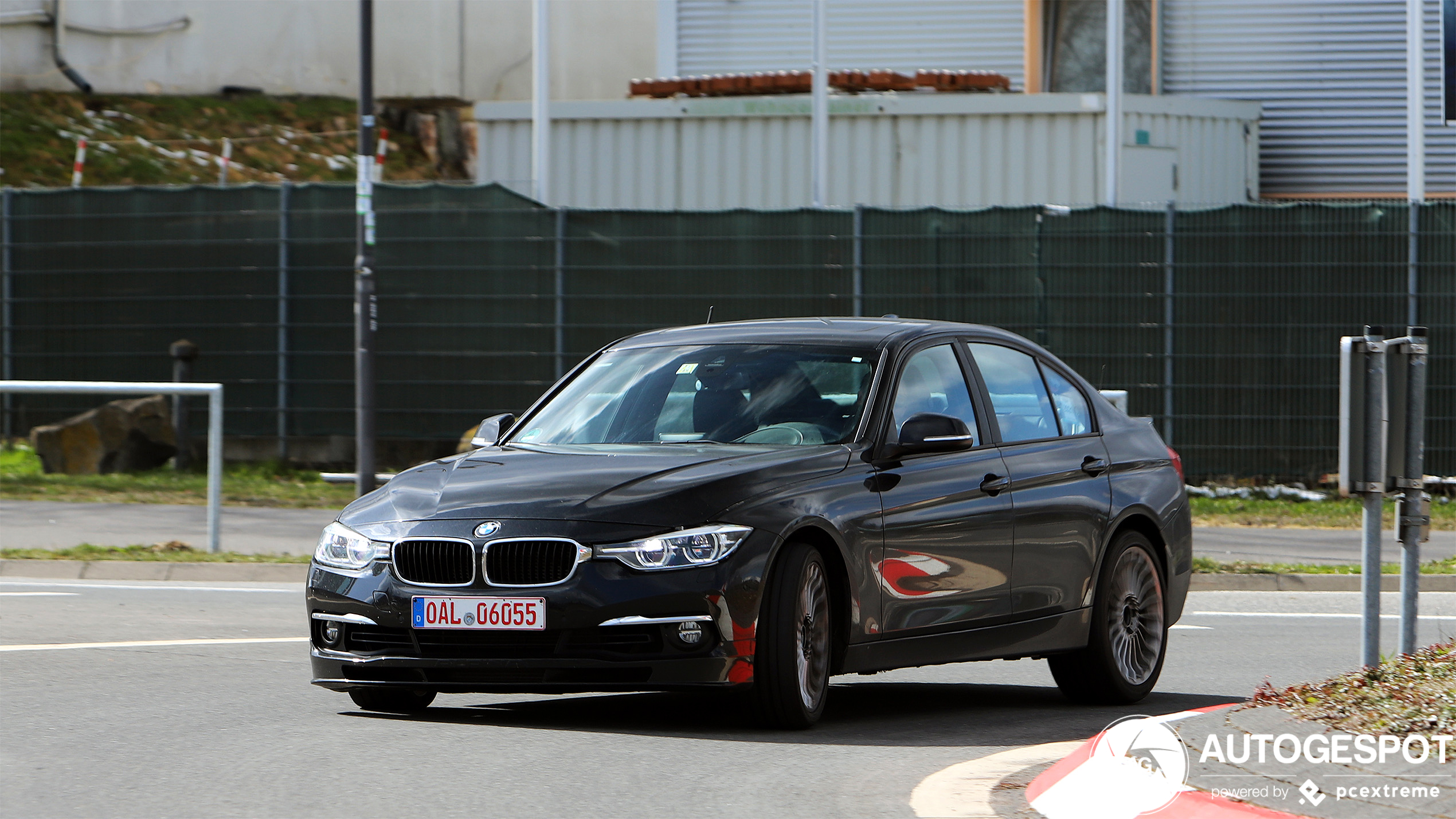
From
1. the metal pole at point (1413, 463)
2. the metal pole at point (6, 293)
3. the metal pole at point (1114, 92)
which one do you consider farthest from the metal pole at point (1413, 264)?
the metal pole at point (6, 293)

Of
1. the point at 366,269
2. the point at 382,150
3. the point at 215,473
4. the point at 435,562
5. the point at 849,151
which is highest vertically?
the point at 382,150

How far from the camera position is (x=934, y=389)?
8398 millimetres

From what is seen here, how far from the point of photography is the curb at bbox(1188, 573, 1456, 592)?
14148mm

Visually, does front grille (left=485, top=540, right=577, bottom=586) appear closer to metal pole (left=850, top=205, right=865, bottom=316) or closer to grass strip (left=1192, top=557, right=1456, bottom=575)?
grass strip (left=1192, top=557, right=1456, bottom=575)

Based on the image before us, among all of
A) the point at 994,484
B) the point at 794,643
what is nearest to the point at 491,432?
the point at 794,643

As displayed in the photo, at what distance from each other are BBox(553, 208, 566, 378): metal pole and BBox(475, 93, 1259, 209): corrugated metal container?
3.22m

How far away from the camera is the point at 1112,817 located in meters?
5.61

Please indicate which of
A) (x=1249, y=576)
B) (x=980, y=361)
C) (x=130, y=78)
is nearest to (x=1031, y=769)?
(x=980, y=361)

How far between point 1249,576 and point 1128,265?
5.84 meters

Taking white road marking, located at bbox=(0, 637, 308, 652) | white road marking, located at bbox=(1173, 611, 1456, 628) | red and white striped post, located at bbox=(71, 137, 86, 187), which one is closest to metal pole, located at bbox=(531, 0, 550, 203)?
red and white striped post, located at bbox=(71, 137, 86, 187)

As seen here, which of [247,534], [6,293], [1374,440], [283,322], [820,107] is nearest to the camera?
[1374,440]

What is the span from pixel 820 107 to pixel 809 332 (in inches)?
558

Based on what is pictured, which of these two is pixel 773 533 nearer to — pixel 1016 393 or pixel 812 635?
pixel 812 635
